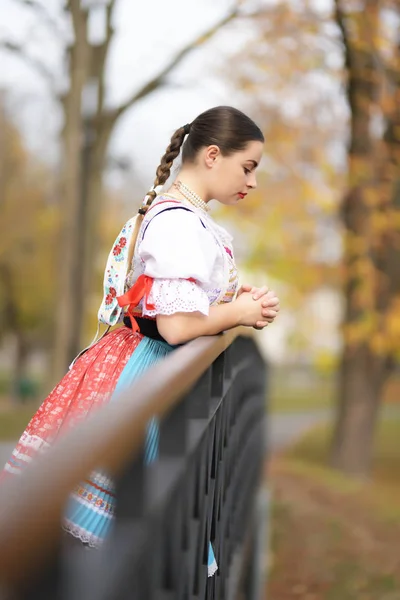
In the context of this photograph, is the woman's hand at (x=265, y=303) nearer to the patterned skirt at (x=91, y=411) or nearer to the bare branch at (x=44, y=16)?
the patterned skirt at (x=91, y=411)

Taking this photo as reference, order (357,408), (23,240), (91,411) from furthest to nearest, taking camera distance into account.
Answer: (23,240)
(357,408)
(91,411)

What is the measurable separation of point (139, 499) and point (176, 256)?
139 cm

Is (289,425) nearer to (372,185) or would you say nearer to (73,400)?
(372,185)

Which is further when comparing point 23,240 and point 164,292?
point 23,240

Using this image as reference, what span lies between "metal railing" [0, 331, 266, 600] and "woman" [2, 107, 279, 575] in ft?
0.53

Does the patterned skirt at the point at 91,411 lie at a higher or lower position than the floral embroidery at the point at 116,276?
lower

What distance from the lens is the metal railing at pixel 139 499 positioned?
3.50 feet

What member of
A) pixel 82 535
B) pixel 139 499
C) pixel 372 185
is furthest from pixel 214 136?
pixel 372 185

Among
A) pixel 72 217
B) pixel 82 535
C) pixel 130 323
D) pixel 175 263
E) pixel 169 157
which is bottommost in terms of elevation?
pixel 72 217

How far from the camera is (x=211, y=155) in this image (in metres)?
3.25

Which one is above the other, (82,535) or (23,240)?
(82,535)

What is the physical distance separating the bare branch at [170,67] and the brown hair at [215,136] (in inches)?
406

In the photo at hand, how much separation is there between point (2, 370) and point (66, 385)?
5383 cm

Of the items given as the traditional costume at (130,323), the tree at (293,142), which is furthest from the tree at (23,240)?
the traditional costume at (130,323)
